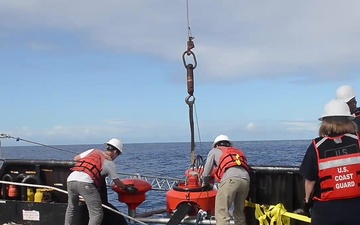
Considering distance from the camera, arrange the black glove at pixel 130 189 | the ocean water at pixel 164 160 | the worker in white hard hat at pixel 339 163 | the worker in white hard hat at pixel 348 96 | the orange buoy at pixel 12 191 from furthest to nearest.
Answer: the ocean water at pixel 164 160 < the orange buoy at pixel 12 191 < the black glove at pixel 130 189 < the worker in white hard hat at pixel 348 96 < the worker in white hard hat at pixel 339 163

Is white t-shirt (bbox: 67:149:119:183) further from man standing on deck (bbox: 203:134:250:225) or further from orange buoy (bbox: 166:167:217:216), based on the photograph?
man standing on deck (bbox: 203:134:250:225)

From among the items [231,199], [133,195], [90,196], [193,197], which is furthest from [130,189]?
[231,199]

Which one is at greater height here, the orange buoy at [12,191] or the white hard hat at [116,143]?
the white hard hat at [116,143]

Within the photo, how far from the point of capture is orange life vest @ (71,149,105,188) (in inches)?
235

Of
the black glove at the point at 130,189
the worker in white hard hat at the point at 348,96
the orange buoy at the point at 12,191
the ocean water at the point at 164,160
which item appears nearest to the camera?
the worker in white hard hat at the point at 348,96

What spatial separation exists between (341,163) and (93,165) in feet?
10.2

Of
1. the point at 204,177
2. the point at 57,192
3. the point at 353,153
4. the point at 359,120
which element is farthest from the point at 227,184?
the point at 57,192

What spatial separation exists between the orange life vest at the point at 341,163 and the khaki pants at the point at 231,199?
5.96 feet

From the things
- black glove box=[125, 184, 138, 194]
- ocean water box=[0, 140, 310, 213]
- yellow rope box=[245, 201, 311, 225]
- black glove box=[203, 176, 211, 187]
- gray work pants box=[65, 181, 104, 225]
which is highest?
ocean water box=[0, 140, 310, 213]

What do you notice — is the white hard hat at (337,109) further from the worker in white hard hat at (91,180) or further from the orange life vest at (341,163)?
the worker in white hard hat at (91,180)

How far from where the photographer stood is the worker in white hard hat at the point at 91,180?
5938 mm

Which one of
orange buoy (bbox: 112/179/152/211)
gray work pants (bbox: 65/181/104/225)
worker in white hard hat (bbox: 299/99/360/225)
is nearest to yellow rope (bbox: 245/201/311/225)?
worker in white hard hat (bbox: 299/99/360/225)

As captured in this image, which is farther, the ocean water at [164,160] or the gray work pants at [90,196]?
the ocean water at [164,160]

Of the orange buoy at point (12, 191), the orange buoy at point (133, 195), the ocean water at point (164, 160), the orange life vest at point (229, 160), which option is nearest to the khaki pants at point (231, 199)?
the orange life vest at point (229, 160)
